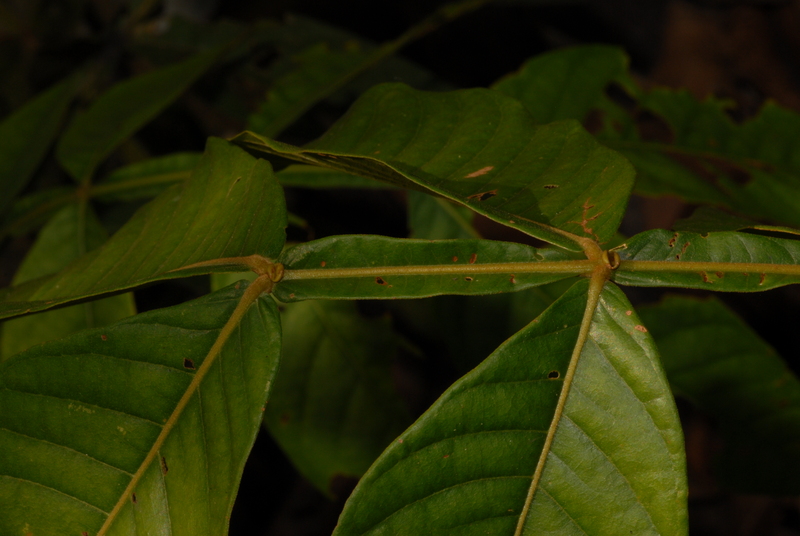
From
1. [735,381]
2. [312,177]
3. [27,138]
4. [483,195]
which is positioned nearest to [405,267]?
[483,195]

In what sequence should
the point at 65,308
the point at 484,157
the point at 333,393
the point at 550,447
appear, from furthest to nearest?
1. the point at 333,393
2. the point at 65,308
3. the point at 484,157
4. the point at 550,447

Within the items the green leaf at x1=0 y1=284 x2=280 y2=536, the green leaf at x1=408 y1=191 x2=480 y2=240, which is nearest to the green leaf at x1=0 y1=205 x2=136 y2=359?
the green leaf at x1=0 y1=284 x2=280 y2=536

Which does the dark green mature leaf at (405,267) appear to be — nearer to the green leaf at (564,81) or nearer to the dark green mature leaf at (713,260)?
the dark green mature leaf at (713,260)

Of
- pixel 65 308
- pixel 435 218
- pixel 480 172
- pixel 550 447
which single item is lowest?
pixel 550 447

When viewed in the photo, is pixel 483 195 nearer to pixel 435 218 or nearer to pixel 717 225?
pixel 717 225

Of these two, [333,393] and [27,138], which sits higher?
[27,138]

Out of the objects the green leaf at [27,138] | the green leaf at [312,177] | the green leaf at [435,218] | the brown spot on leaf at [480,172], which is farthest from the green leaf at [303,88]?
the brown spot on leaf at [480,172]

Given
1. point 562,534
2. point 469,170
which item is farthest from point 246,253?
point 562,534
